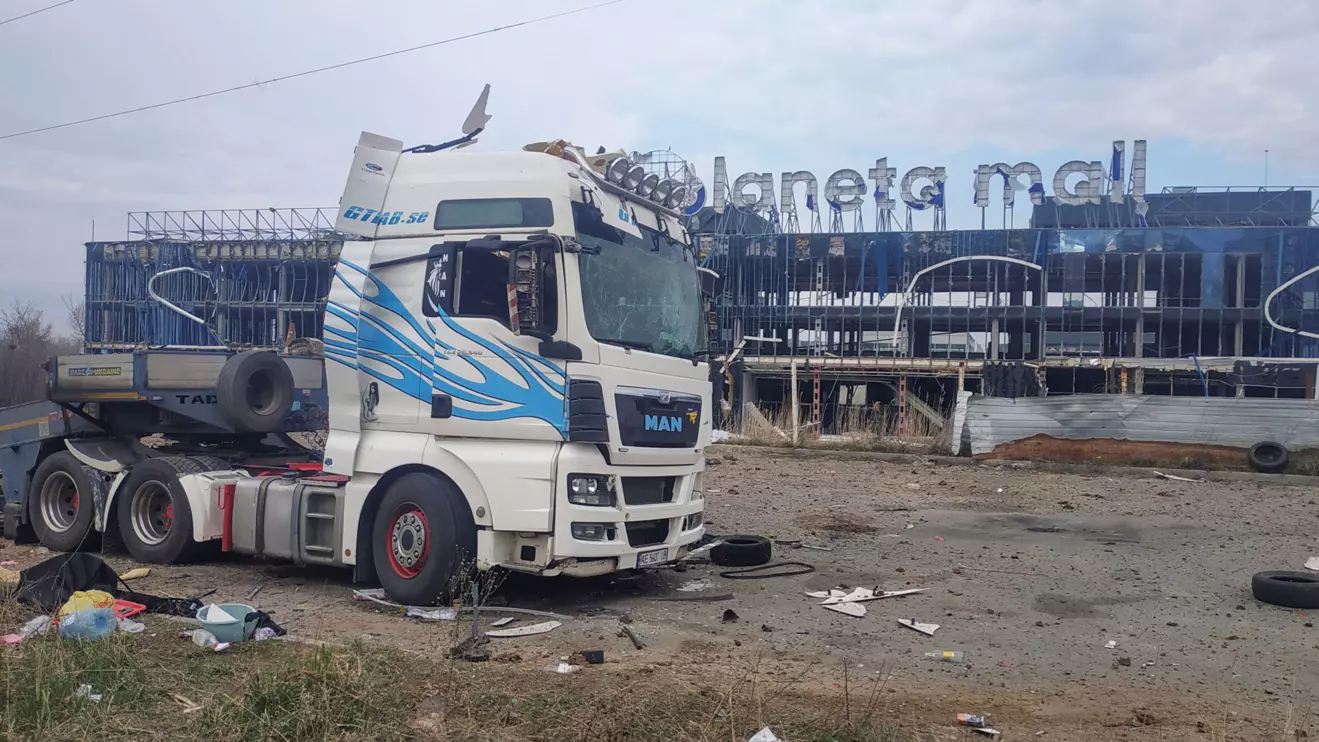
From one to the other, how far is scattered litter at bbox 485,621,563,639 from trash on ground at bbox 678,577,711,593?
5.70ft

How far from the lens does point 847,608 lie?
7.78 m

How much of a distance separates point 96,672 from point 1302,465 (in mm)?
18970

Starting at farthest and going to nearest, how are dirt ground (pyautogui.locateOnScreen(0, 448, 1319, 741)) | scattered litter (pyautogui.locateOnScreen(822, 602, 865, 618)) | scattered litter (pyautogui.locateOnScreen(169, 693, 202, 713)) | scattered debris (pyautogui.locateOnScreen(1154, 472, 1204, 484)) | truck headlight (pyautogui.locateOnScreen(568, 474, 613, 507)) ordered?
1. scattered debris (pyautogui.locateOnScreen(1154, 472, 1204, 484))
2. scattered litter (pyautogui.locateOnScreen(822, 602, 865, 618))
3. truck headlight (pyautogui.locateOnScreen(568, 474, 613, 507))
4. dirt ground (pyautogui.locateOnScreen(0, 448, 1319, 741))
5. scattered litter (pyautogui.locateOnScreen(169, 693, 202, 713))

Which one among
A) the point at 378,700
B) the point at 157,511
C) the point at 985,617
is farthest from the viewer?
the point at 157,511

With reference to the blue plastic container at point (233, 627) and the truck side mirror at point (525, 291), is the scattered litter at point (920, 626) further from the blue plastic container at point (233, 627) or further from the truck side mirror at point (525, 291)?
the blue plastic container at point (233, 627)

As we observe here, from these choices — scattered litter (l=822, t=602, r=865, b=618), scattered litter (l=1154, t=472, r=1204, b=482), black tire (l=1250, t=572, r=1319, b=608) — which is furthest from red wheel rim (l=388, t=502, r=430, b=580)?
scattered litter (l=1154, t=472, r=1204, b=482)

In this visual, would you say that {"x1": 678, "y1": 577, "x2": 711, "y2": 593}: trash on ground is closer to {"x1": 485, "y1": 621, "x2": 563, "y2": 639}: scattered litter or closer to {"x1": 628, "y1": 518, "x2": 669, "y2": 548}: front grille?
{"x1": 628, "y1": 518, "x2": 669, "y2": 548}: front grille

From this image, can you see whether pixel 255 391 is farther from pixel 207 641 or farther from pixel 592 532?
pixel 592 532

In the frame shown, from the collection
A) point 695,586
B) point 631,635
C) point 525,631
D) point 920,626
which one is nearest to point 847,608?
point 920,626

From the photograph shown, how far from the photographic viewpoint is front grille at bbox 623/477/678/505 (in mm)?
7512

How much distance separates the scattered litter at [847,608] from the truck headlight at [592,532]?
194 cm

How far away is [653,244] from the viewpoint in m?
8.23

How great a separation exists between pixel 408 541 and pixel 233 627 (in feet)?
5.18

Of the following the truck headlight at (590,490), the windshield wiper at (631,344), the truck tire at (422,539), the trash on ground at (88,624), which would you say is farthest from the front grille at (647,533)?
the trash on ground at (88,624)
